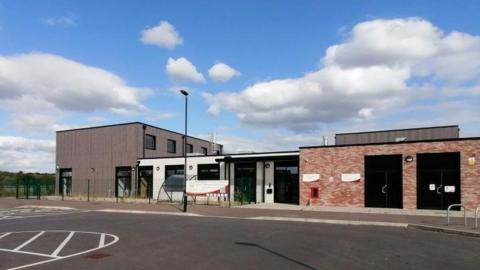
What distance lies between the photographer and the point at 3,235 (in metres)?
16.1

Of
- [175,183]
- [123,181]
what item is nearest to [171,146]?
[123,181]

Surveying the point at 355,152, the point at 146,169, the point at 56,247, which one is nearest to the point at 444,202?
the point at 355,152

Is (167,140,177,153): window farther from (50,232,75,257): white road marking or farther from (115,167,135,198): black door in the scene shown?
(50,232,75,257): white road marking

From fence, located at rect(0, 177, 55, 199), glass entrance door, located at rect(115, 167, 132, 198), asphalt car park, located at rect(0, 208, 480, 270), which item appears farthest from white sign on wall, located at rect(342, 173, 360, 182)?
fence, located at rect(0, 177, 55, 199)

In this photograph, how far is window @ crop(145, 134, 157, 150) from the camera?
46.2 m

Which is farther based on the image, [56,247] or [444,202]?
[444,202]

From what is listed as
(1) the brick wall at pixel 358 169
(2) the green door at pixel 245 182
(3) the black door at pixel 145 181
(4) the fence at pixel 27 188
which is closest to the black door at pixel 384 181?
(1) the brick wall at pixel 358 169

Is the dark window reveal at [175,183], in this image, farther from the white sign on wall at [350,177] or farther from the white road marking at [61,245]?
the white road marking at [61,245]

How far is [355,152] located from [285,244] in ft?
61.7

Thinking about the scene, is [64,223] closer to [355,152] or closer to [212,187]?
[212,187]

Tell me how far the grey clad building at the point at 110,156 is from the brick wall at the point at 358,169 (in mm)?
16189

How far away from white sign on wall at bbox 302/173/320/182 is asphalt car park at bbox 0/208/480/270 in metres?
14.0

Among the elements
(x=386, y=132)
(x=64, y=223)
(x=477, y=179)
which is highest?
(x=386, y=132)

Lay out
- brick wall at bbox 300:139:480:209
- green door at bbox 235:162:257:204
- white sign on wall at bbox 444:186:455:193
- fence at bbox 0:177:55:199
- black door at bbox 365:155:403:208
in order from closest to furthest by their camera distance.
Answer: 1. brick wall at bbox 300:139:480:209
2. white sign on wall at bbox 444:186:455:193
3. black door at bbox 365:155:403:208
4. green door at bbox 235:162:257:204
5. fence at bbox 0:177:55:199
